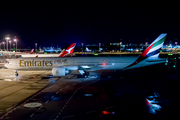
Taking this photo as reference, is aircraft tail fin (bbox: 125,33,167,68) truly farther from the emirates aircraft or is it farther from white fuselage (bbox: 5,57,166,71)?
white fuselage (bbox: 5,57,166,71)

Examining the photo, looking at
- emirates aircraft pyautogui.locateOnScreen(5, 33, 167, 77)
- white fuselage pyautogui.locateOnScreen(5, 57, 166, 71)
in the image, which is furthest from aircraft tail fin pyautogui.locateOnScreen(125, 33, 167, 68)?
white fuselage pyautogui.locateOnScreen(5, 57, 166, 71)

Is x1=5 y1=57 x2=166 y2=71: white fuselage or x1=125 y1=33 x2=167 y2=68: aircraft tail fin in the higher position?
x1=125 y1=33 x2=167 y2=68: aircraft tail fin

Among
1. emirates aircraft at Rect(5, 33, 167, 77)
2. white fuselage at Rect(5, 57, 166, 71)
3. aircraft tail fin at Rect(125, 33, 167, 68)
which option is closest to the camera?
aircraft tail fin at Rect(125, 33, 167, 68)

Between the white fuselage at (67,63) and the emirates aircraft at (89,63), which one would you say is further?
the white fuselage at (67,63)

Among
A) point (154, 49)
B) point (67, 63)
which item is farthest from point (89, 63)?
point (154, 49)

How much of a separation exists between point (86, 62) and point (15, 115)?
1948cm

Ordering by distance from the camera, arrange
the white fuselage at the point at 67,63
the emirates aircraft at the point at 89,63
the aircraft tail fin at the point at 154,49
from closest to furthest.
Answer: the aircraft tail fin at the point at 154,49, the emirates aircraft at the point at 89,63, the white fuselage at the point at 67,63

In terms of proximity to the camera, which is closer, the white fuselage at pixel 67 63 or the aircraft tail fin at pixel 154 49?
the aircraft tail fin at pixel 154 49

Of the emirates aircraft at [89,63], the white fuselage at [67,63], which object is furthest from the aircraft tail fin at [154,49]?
the white fuselage at [67,63]

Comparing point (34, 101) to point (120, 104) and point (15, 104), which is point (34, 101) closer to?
point (15, 104)

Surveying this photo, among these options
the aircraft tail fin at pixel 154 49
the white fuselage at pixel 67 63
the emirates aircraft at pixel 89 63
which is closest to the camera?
the aircraft tail fin at pixel 154 49

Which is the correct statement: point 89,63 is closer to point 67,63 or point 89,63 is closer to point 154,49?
point 67,63

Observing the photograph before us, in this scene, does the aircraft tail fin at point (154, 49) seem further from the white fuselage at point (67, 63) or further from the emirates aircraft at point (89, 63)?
the white fuselage at point (67, 63)

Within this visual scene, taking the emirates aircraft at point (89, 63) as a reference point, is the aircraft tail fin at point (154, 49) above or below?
above
